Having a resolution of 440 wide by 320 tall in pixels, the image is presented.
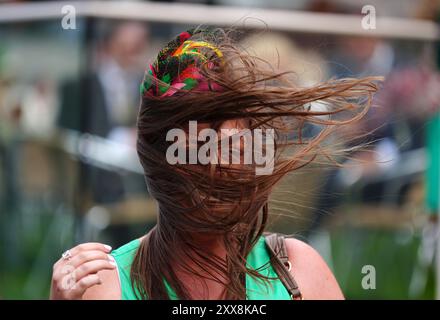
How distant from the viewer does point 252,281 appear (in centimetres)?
212

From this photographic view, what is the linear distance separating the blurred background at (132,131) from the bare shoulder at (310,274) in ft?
10.2

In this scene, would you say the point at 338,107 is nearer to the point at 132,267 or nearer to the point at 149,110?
the point at 149,110

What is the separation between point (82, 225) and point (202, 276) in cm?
345

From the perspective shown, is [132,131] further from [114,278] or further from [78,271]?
[78,271]

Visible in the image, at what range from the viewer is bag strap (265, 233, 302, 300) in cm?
211

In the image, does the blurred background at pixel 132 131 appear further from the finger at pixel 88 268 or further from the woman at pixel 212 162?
the finger at pixel 88 268

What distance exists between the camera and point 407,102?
6.19 m

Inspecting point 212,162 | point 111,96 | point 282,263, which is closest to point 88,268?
point 212,162

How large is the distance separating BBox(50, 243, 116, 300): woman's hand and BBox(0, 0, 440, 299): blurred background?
3473 millimetres

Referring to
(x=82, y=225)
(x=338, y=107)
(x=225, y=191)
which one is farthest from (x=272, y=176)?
(x=82, y=225)

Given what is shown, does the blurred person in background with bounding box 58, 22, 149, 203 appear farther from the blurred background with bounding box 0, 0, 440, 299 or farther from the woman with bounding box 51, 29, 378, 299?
the woman with bounding box 51, 29, 378, 299

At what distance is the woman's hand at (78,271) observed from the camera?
6.22ft

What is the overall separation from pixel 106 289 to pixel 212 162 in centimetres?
36

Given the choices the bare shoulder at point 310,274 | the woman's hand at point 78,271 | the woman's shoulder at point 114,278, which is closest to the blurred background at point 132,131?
the bare shoulder at point 310,274
